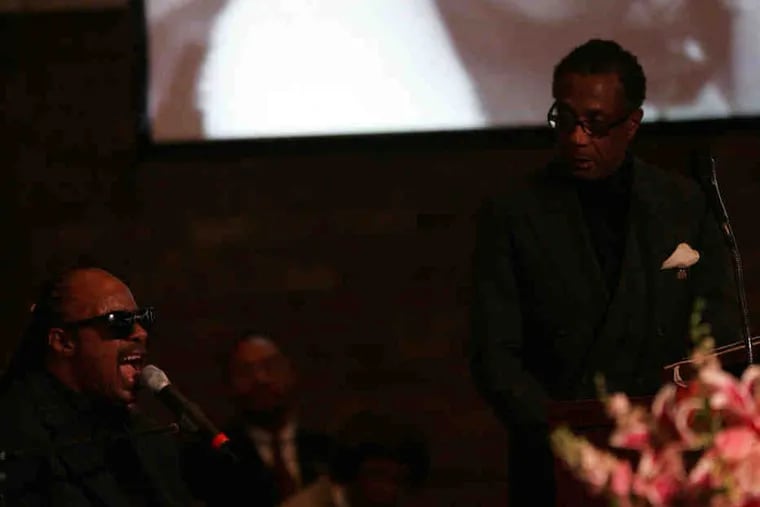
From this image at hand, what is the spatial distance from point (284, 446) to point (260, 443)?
0.21 feet

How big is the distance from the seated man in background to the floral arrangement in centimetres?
211

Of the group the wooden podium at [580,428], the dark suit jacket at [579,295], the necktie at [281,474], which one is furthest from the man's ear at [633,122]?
the necktie at [281,474]

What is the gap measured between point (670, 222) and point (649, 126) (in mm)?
1634

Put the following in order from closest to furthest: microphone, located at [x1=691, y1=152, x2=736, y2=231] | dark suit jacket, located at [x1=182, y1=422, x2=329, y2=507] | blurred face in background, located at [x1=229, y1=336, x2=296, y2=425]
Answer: microphone, located at [x1=691, y1=152, x2=736, y2=231] → dark suit jacket, located at [x1=182, y1=422, x2=329, y2=507] → blurred face in background, located at [x1=229, y1=336, x2=296, y2=425]

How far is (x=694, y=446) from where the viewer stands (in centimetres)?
156

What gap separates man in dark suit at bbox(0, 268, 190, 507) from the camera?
3.08m

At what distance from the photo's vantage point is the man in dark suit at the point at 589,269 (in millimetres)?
3107

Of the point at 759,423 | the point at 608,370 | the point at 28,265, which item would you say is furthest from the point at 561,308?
the point at 28,265

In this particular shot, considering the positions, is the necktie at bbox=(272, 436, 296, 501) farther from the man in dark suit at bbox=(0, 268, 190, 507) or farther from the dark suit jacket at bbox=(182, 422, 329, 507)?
the man in dark suit at bbox=(0, 268, 190, 507)

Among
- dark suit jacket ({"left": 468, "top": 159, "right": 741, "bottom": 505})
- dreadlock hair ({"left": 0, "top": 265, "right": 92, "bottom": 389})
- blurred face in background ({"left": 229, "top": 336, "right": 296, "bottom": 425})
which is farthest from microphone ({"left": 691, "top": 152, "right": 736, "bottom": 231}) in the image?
blurred face in background ({"left": 229, "top": 336, "right": 296, "bottom": 425})

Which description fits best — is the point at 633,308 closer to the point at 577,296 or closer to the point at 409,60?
the point at 577,296

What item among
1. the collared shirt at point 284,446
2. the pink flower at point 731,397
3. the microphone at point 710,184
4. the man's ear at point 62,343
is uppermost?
the microphone at point 710,184

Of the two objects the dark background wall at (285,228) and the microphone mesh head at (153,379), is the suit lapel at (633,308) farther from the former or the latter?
the dark background wall at (285,228)

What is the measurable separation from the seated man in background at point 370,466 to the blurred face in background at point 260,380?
614mm
